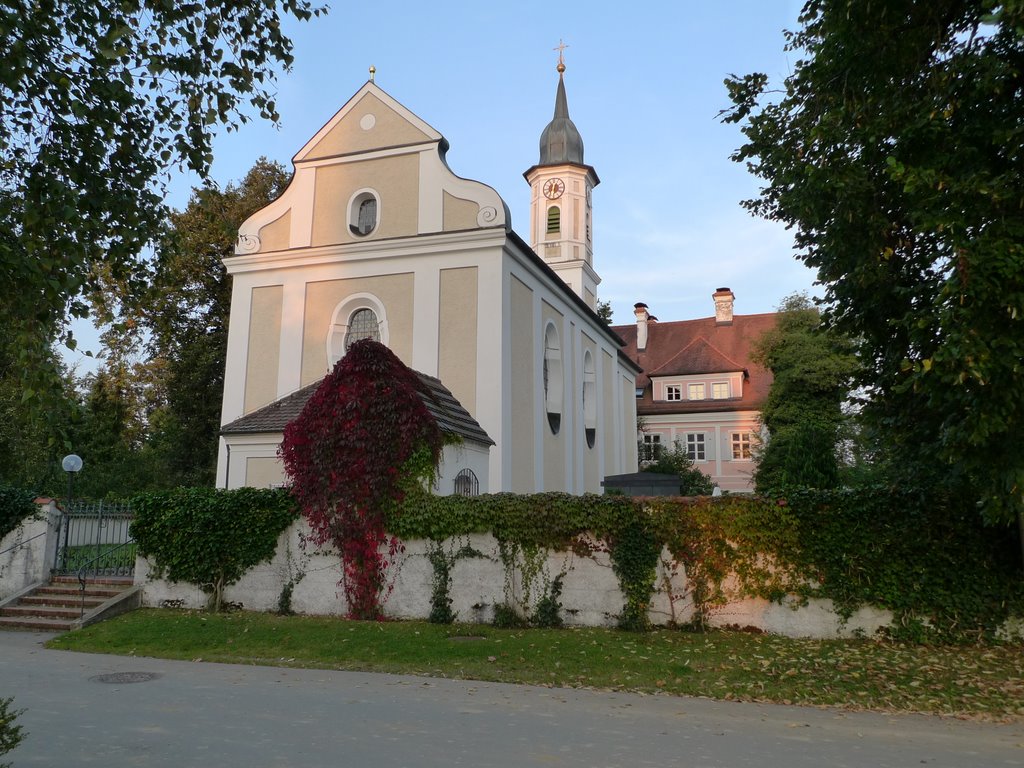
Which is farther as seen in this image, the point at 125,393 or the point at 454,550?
the point at 125,393

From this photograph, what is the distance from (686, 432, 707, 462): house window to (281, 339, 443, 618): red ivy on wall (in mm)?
37443

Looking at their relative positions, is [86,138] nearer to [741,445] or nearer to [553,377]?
[553,377]

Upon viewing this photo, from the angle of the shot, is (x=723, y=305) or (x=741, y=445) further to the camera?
(x=723, y=305)

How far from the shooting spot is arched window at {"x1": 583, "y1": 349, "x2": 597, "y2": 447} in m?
31.9

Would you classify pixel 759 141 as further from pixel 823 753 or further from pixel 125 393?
pixel 125 393

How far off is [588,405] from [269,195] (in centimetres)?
1665

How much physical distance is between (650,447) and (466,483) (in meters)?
35.1

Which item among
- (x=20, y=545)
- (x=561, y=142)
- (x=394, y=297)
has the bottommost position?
(x=20, y=545)

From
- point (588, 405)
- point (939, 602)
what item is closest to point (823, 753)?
point (939, 602)

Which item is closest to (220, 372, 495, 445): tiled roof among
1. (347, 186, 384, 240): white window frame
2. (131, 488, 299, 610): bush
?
(131, 488, 299, 610): bush

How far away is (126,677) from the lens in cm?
956

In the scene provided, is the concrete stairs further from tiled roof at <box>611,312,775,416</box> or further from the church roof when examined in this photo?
tiled roof at <box>611,312,775,416</box>

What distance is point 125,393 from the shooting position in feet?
98.4

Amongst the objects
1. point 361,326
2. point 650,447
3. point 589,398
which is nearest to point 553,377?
point 589,398
